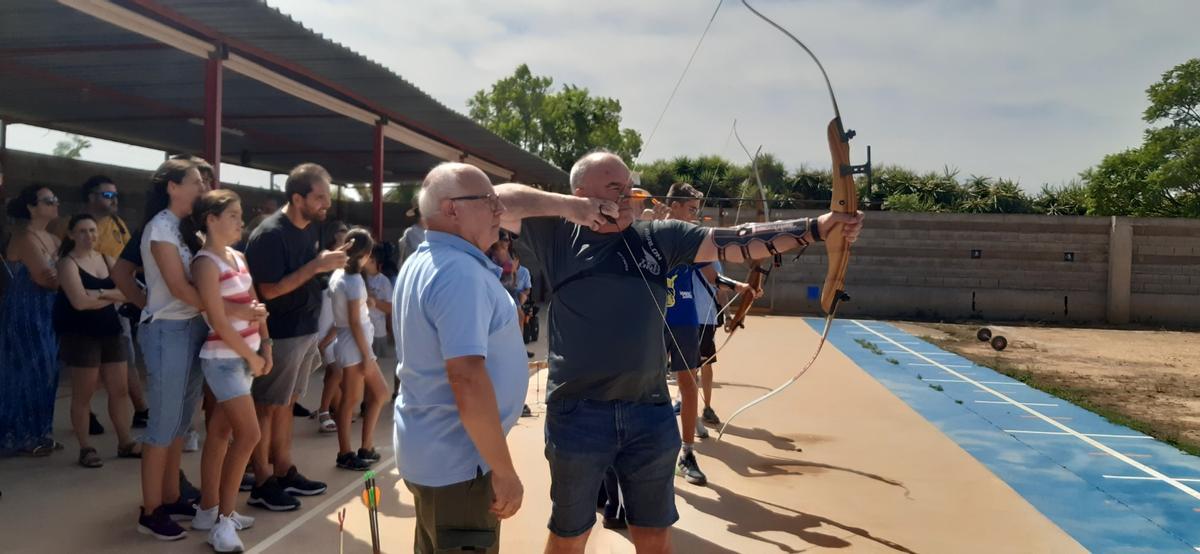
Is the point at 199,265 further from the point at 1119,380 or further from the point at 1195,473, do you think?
the point at 1119,380

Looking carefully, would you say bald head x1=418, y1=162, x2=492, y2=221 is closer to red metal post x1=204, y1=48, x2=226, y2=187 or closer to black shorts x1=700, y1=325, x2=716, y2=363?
black shorts x1=700, y1=325, x2=716, y2=363

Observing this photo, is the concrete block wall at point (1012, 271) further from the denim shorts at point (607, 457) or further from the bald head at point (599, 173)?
the denim shorts at point (607, 457)

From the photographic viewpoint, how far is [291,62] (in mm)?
6941

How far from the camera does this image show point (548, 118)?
39.7 meters

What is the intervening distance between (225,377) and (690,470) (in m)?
2.65

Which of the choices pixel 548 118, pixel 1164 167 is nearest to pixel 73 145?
pixel 548 118

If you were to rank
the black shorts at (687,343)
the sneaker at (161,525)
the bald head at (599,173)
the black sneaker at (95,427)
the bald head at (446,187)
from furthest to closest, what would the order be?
the black sneaker at (95,427) < the black shorts at (687,343) < the sneaker at (161,525) < the bald head at (599,173) < the bald head at (446,187)

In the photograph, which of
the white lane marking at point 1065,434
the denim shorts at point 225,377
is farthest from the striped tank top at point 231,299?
the white lane marking at point 1065,434

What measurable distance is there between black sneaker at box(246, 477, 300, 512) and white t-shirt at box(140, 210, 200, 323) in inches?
41.2

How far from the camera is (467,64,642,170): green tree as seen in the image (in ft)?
104

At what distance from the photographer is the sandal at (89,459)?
4.57 m

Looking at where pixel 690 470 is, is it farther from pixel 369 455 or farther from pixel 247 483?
pixel 247 483

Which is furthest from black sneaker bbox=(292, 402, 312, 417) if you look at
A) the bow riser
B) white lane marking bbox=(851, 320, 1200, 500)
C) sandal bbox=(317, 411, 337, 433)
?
white lane marking bbox=(851, 320, 1200, 500)

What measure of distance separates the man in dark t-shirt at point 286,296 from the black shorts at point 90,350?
1335 millimetres
